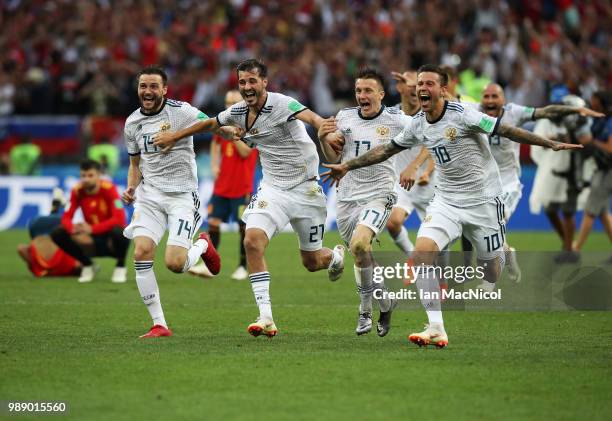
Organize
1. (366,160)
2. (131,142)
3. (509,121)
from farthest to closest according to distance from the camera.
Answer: (509,121), (131,142), (366,160)

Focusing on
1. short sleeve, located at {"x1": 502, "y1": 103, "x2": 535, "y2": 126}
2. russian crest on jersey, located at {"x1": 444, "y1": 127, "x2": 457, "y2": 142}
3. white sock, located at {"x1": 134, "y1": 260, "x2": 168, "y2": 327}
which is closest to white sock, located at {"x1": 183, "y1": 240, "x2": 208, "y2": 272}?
white sock, located at {"x1": 134, "y1": 260, "x2": 168, "y2": 327}

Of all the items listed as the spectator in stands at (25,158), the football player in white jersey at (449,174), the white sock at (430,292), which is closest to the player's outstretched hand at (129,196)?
the football player in white jersey at (449,174)

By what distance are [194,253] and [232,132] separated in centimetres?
124

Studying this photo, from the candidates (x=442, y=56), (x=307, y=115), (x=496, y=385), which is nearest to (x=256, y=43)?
(x=442, y=56)

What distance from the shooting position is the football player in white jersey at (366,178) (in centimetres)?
1027

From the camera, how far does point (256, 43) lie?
1052 inches

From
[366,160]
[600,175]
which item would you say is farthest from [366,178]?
[600,175]

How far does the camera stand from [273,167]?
1058cm

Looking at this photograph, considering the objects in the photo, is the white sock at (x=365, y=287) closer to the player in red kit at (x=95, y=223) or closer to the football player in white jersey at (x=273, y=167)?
the football player in white jersey at (x=273, y=167)

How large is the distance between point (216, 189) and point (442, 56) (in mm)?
11087

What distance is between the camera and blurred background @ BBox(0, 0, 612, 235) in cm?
2394

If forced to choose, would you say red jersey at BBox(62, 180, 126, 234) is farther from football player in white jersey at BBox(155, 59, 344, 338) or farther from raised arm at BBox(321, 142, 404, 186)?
raised arm at BBox(321, 142, 404, 186)

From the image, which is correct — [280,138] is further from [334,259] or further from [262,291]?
[262,291]

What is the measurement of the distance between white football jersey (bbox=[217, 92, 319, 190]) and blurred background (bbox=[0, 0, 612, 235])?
12.3 m
